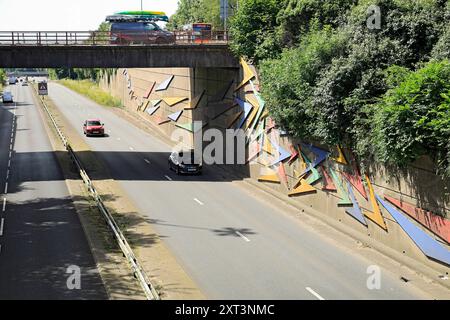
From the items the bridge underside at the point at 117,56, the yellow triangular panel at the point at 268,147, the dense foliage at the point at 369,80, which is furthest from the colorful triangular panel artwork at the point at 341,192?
the bridge underside at the point at 117,56

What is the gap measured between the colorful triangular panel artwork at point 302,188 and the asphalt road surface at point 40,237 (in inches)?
461

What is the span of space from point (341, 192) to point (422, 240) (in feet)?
21.8

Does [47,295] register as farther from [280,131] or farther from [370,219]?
[280,131]

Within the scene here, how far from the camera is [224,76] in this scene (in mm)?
45250

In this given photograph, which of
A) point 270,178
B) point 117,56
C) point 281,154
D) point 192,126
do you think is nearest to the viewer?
point 281,154

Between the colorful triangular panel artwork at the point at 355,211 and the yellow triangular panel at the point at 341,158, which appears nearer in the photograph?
the colorful triangular panel artwork at the point at 355,211

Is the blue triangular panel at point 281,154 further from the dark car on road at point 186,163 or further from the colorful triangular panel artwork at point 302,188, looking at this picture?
the dark car on road at point 186,163

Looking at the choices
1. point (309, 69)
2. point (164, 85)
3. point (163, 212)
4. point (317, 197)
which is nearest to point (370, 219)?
point (317, 197)

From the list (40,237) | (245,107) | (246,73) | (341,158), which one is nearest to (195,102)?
(245,107)

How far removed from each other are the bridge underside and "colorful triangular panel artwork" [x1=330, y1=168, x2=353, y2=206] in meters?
15.2

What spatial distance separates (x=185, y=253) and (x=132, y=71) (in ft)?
190

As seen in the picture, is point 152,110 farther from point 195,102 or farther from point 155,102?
point 195,102

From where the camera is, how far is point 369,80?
25516 millimetres

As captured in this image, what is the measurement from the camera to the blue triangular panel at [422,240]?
21.0 metres
